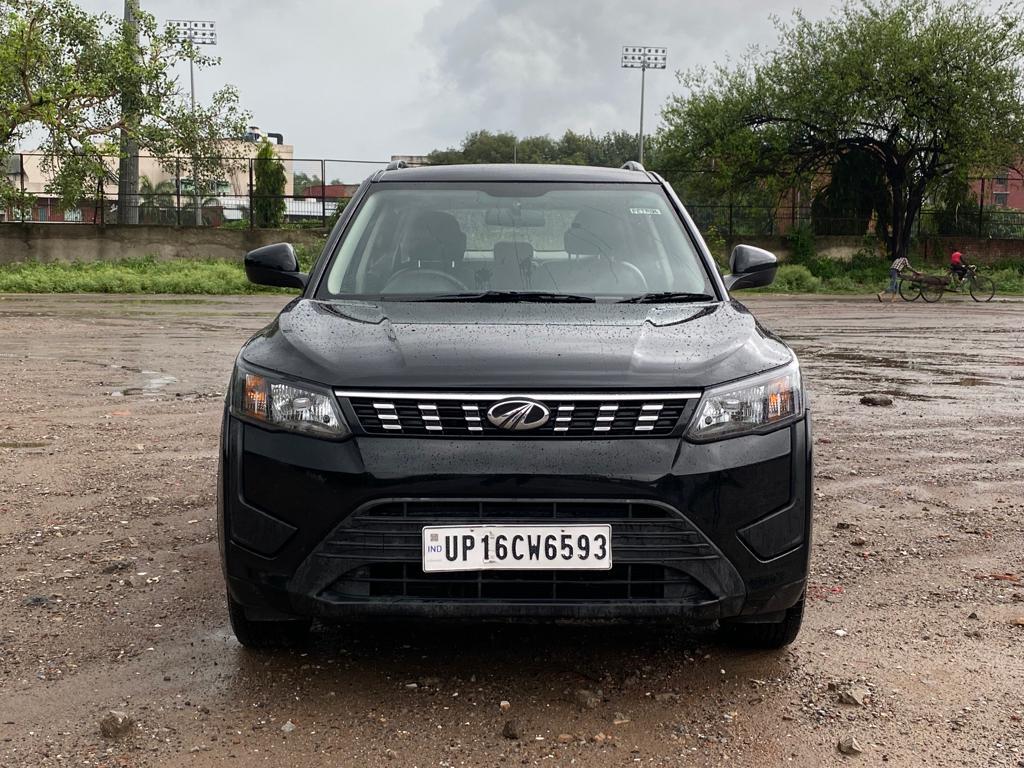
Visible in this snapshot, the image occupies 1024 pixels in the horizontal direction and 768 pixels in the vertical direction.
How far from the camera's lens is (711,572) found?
3.20 metres

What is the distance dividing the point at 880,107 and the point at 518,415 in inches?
1285

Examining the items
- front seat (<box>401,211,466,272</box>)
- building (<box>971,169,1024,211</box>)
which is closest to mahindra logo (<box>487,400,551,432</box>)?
front seat (<box>401,211,466,272</box>)

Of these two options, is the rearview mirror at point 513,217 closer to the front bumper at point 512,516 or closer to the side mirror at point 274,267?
the side mirror at point 274,267

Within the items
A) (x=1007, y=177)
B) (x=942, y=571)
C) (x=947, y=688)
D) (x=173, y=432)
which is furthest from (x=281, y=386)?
(x=1007, y=177)

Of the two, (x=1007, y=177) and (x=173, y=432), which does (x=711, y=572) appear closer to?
(x=173, y=432)

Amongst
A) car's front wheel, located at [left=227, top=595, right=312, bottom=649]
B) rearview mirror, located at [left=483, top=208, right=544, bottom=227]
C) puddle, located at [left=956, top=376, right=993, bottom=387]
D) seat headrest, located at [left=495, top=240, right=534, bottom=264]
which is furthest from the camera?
puddle, located at [left=956, top=376, right=993, bottom=387]

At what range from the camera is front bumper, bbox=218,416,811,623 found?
10.3 ft

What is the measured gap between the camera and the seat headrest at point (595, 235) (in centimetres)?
468

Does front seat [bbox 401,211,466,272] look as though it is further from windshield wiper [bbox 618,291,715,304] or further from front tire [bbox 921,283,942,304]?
front tire [bbox 921,283,942,304]

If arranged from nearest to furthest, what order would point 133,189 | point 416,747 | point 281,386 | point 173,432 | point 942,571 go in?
point 416,747
point 281,386
point 942,571
point 173,432
point 133,189

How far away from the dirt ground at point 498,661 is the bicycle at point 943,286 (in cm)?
2178

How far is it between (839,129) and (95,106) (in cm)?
2052

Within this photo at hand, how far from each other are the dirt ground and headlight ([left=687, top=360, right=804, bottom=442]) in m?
0.81

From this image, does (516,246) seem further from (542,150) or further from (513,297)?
(542,150)
